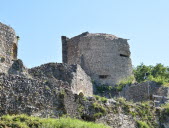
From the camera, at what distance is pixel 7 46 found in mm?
22641

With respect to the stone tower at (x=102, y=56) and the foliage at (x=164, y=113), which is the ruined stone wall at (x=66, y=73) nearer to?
the foliage at (x=164, y=113)

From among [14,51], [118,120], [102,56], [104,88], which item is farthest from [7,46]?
[102,56]

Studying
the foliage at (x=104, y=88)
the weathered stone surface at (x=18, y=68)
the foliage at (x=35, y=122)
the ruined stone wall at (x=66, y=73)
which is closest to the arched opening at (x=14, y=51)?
the ruined stone wall at (x=66, y=73)

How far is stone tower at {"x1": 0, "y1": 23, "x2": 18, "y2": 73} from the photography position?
2184cm

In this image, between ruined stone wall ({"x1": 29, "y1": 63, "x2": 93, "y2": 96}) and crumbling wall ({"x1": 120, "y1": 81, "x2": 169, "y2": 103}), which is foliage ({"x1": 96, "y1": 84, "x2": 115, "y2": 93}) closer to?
crumbling wall ({"x1": 120, "y1": 81, "x2": 169, "y2": 103})

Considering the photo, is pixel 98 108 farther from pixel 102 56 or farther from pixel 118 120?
pixel 102 56

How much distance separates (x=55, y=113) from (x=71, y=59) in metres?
15.3

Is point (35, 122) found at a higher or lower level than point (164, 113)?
lower

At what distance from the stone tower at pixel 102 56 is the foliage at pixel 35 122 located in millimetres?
14610

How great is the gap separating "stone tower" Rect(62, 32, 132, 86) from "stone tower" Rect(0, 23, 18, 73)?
26.5ft

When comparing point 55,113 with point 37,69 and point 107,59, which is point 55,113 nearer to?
point 37,69

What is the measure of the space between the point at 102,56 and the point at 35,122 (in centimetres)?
1663

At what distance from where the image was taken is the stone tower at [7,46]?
21844 mm

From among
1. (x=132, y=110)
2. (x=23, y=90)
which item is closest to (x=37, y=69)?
(x=132, y=110)
